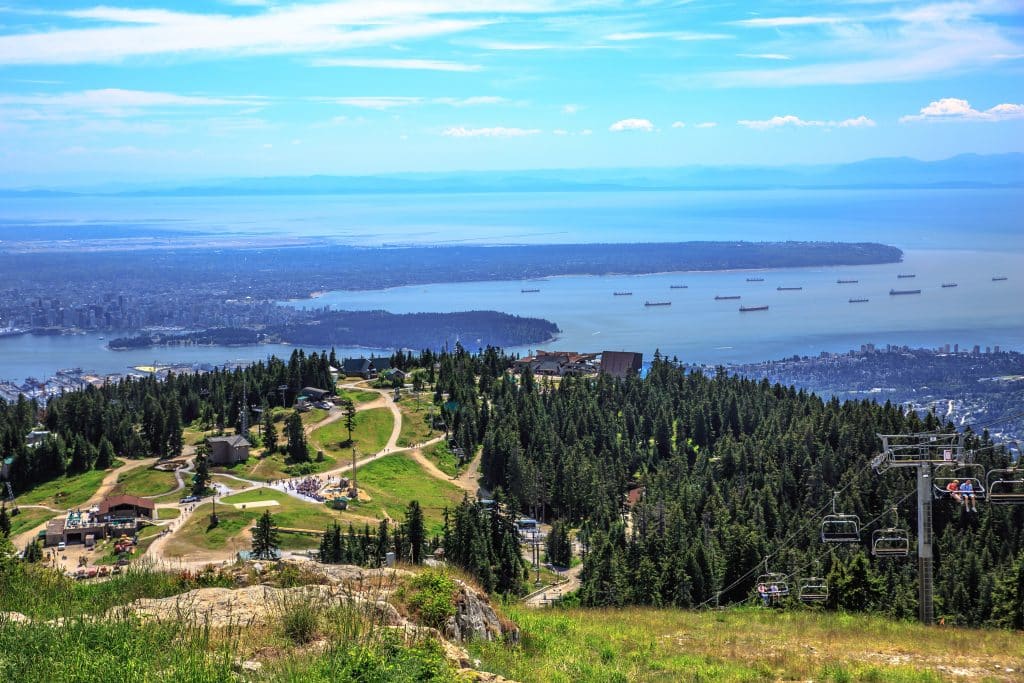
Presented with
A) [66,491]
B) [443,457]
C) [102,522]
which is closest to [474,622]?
[102,522]

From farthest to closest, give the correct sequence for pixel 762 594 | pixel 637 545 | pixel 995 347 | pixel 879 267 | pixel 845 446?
pixel 879 267 < pixel 995 347 < pixel 845 446 < pixel 637 545 < pixel 762 594

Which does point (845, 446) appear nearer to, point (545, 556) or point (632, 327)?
point (545, 556)

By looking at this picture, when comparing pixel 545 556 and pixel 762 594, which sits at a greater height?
pixel 762 594

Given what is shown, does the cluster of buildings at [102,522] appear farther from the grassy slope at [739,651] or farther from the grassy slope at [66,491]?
the grassy slope at [739,651]

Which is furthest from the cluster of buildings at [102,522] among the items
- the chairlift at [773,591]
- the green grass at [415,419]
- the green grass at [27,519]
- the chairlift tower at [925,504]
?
the chairlift tower at [925,504]

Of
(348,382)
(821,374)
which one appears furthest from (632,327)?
(348,382)

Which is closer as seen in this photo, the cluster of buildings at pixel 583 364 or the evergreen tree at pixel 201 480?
the evergreen tree at pixel 201 480
